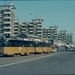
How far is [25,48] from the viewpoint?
41812mm

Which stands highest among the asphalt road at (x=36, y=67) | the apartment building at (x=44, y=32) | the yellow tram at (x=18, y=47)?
the apartment building at (x=44, y=32)

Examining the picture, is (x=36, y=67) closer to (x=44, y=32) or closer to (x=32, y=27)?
(x=32, y=27)

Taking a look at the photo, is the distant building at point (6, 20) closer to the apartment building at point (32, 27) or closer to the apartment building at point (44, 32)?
the apartment building at point (32, 27)

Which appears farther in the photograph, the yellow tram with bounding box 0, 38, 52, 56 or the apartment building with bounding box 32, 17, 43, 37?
the apartment building with bounding box 32, 17, 43, 37

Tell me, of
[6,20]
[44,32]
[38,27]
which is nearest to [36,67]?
[6,20]

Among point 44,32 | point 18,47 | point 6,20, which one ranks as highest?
point 6,20

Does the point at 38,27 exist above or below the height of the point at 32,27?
above

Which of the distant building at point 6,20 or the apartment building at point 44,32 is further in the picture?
the apartment building at point 44,32

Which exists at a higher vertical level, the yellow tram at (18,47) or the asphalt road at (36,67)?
the yellow tram at (18,47)

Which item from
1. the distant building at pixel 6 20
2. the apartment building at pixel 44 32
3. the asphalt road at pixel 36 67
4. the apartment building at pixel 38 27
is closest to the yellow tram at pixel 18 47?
the asphalt road at pixel 36 67

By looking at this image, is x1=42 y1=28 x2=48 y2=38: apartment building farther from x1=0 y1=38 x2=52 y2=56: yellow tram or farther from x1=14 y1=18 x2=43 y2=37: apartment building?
x1=0 y1=38 x2=52 y2=56: yellow tram

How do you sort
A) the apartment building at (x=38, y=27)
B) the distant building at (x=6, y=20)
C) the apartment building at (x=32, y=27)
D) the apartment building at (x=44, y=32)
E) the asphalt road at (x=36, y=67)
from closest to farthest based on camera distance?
1. the asphalt road at (x=36, y=67)
2. the distant building at (x=6, y=20)
3. the apartment building at (x=32, y=27)
4. the apartment building at (x=38, y=27)
5. the apartment building at (x=44, y=32)

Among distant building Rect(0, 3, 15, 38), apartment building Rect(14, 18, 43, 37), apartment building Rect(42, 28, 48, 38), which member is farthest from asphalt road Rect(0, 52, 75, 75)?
apartment building Rect(42, 28, 48, 38)

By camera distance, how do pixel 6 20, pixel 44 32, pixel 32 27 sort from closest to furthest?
pixel 6 20 → pixel 32 27 → pixel 44 32
